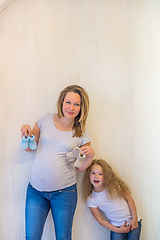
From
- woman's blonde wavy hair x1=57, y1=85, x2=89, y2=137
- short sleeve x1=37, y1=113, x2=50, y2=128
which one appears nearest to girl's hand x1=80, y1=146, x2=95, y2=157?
woman's blonde wavy hair x1=57, y1=85, x2=89, y2=137

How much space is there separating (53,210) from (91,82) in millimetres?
1080

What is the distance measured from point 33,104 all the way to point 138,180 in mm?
1141

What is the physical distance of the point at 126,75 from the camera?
201 centimetres

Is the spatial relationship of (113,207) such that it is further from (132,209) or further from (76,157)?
(76,157)

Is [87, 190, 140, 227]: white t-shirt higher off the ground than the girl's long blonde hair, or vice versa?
the girl's long blonde hair

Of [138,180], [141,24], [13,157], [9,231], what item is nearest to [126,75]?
[141,24]

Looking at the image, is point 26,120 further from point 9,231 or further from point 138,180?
point 138,180

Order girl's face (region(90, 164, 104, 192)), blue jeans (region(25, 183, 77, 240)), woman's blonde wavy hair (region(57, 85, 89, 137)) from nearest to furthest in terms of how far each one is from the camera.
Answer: blue jeans (region(25, 183, 77, 240)) < woman's blonde wavy hair (region(57, 85, 89, 137)) < girl's face (region(90, 164, 104, 192))

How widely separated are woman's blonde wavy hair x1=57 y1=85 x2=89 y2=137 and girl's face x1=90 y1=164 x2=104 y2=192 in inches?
13.1

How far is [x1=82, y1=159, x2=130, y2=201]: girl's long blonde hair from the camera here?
1808mm

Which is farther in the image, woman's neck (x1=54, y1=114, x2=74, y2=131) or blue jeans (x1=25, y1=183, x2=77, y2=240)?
woman's neck (x1=54, y1=114, x2=74, y2=131)

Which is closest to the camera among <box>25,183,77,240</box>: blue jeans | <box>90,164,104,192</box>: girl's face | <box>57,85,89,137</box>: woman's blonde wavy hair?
<box>25,183,77,240</box>: blue jeans

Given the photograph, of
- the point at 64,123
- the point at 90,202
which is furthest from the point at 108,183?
the point at 64,123

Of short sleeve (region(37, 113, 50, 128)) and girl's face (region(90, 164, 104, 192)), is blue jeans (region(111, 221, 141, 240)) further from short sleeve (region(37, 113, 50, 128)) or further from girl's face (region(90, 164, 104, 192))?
short sleeve (region(37, 113, 50, 128))
